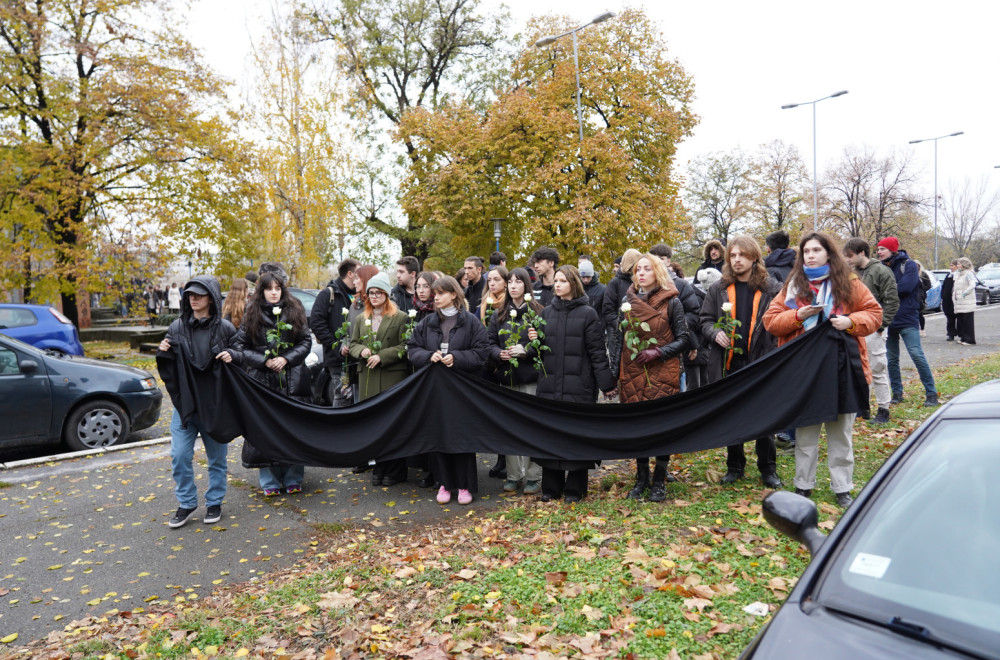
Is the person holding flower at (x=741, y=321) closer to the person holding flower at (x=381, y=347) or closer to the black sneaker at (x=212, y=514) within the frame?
the person holding flower at (x=381, y=347)

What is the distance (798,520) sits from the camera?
2.52 meters

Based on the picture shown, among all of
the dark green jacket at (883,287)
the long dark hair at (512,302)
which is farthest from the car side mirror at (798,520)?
the dark green jacket at (883,287)

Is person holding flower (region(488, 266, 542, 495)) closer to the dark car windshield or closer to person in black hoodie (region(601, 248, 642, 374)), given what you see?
person in black hoodie (region(601, 248, 642, 374))

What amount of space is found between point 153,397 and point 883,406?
953 cm

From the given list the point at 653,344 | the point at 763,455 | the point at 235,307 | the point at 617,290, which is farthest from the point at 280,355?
the point at 763,455

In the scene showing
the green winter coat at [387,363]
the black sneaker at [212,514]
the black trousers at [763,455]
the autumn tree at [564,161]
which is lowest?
the black sneaker at [212,514]

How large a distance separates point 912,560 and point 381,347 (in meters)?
5.69

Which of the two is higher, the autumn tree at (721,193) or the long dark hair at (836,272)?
the autumn tree at (721,193)

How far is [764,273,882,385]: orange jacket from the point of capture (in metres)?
5.39

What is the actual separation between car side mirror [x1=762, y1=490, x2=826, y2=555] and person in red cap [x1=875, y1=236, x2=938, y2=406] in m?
7.48

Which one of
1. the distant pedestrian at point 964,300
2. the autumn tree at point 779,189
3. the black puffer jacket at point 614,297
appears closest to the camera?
the black puffer jacket at point 614,297

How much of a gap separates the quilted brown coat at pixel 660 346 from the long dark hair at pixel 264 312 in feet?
10.8

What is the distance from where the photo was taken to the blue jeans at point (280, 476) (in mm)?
7121

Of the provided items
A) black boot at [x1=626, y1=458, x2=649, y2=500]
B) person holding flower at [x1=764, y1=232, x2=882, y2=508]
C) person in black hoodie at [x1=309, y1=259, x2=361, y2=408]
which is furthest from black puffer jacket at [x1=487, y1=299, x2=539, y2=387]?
person holding flower at [x1=764, y1=232, x2=882, y2=508]
